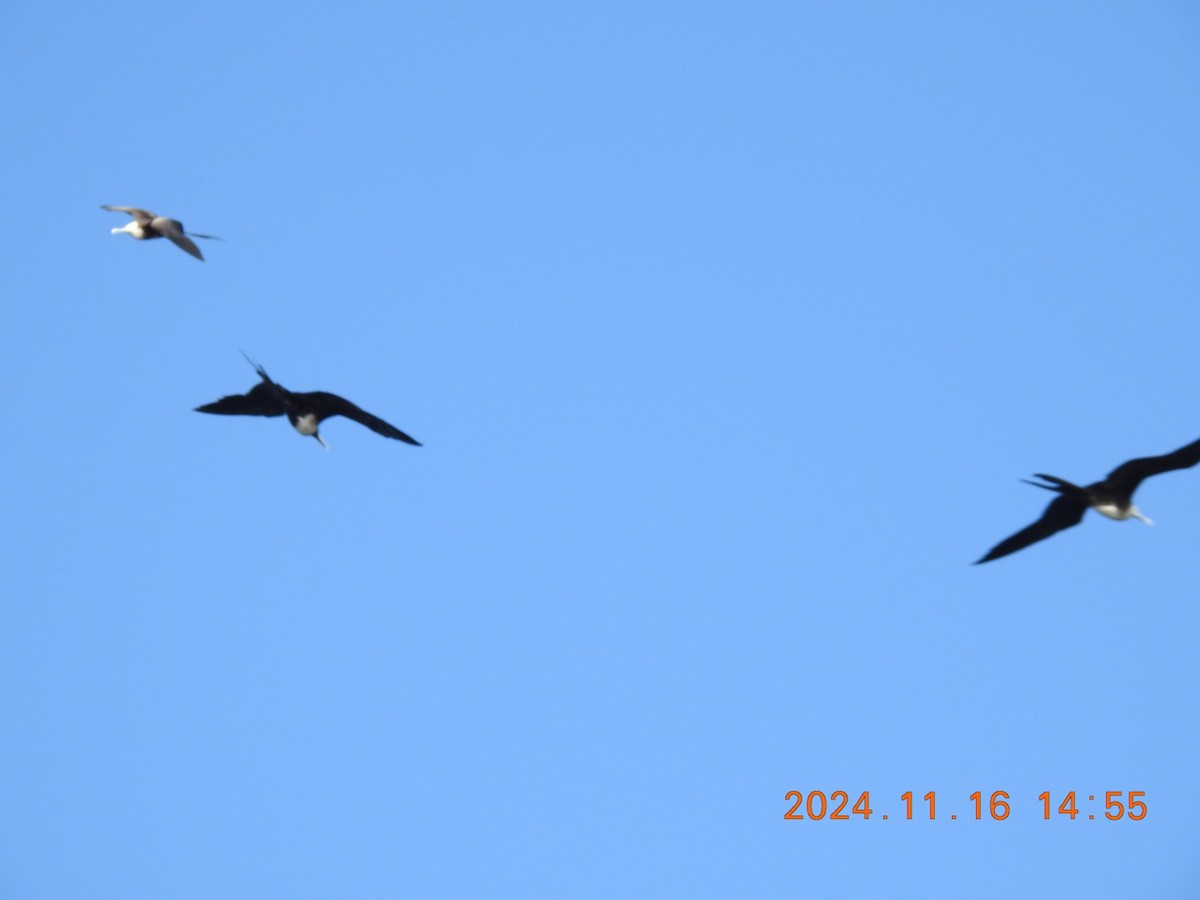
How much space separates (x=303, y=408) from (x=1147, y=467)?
34.2ft

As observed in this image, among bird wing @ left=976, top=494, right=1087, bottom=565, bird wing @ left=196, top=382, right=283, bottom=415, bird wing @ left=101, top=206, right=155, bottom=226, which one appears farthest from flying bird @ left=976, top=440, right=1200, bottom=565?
bird wing @ left=101, top=206, right=155, bottom=226

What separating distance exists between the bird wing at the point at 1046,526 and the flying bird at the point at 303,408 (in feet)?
24.3

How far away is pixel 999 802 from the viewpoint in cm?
2592

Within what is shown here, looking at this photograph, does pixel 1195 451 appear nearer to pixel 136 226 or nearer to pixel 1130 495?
pixel 1130 495

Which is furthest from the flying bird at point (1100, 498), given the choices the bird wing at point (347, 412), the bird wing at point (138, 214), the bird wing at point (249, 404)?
the bird wing at point (138, 214)

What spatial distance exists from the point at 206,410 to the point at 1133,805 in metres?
15.2

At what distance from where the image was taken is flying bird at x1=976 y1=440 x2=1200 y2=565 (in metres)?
19.1

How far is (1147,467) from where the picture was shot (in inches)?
765

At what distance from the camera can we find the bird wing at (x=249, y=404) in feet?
70.4

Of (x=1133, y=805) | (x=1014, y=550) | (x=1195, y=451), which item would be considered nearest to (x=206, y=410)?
(x=1014, y=550)

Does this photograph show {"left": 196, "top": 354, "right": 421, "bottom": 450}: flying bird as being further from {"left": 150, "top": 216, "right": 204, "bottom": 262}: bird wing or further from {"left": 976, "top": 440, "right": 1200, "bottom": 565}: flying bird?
{"left": 976, "top": 440, "right": 1200, "bottom": 565}: flying bird

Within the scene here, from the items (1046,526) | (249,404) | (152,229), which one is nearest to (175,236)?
(152,229)

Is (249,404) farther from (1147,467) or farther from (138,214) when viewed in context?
(1147,467)

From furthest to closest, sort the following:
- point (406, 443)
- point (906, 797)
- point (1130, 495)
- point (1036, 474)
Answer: point (906, 797) → point (406, 443) → point (1130, 495) → point (1036, 474)
